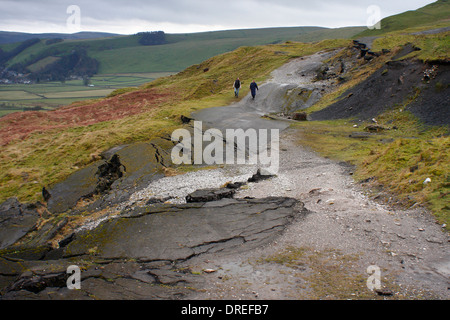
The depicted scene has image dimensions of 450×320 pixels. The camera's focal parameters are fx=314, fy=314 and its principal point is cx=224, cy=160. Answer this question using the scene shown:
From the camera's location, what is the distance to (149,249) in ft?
31.5

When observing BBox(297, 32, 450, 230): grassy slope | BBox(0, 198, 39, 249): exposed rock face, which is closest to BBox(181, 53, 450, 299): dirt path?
BBox(297, 32, 450, 230): grassy slope

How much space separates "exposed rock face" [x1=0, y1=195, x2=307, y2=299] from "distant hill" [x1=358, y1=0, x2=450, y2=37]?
67.4 metres

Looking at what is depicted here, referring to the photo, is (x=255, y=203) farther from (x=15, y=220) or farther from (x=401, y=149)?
(x=15, y=220)

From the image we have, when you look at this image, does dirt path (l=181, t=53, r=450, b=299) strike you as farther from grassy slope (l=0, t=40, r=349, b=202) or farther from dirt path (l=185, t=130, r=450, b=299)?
grassy slope (l=0, t=40, r=349, b=202)

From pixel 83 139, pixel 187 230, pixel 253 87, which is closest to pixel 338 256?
pixel 187 230

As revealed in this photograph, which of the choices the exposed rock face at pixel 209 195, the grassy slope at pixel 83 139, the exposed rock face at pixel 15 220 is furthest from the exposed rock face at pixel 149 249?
the grassy slope at pixel 83 139

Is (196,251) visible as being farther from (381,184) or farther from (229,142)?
(229,142)

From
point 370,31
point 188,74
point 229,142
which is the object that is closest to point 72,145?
point 229,142

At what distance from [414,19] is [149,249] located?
82.8m

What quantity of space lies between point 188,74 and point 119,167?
46.4 meters

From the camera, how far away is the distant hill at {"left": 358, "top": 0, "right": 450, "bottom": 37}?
6638cm

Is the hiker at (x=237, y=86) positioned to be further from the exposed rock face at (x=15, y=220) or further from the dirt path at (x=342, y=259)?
the dirt path at (x=342, y=259)

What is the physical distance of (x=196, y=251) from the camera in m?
9.36
